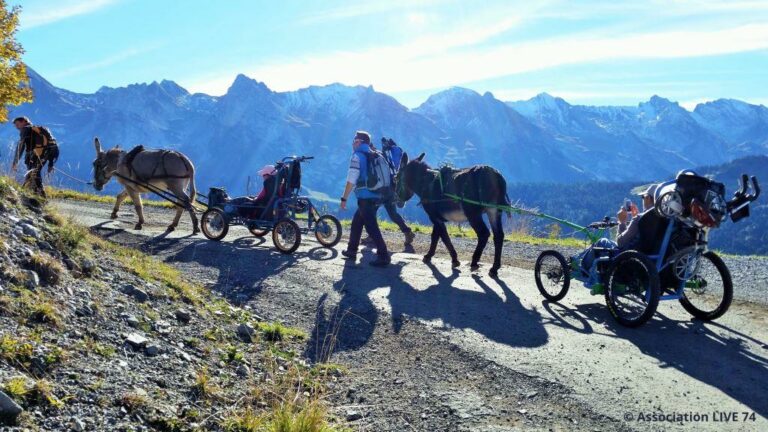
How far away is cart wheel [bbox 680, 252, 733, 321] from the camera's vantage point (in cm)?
724

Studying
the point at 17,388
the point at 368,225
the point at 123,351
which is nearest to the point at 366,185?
the point at 368,225

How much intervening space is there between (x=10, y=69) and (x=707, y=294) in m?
15.9

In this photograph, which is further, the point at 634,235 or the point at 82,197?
the point at 82,197

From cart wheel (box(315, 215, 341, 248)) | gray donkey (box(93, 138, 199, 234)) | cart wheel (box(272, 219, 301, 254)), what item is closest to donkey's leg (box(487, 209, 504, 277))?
cart wheel (box(315, 215, 341, 248))

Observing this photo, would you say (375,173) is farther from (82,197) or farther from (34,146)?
(82,197)

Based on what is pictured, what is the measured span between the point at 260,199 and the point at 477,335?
7.91 m

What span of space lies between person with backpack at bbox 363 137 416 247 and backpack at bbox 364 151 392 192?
0.97 feet

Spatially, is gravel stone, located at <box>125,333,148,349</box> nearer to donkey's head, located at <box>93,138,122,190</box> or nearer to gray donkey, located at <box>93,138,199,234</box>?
gray donkey, located at <box>93,138,199,234</box>

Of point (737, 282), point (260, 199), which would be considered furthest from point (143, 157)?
point (737, 282)

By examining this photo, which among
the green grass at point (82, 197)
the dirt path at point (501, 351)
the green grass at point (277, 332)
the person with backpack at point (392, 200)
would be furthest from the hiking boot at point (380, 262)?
the green grass at point (82, 197)

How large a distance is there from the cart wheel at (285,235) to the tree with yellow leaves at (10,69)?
753 cm

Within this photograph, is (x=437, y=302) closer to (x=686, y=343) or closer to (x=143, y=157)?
(x=686, y=343)

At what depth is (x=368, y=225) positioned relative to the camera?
1180 centimetres

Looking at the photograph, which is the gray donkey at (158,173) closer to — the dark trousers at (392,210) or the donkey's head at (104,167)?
the donkey's head at (104,167)
